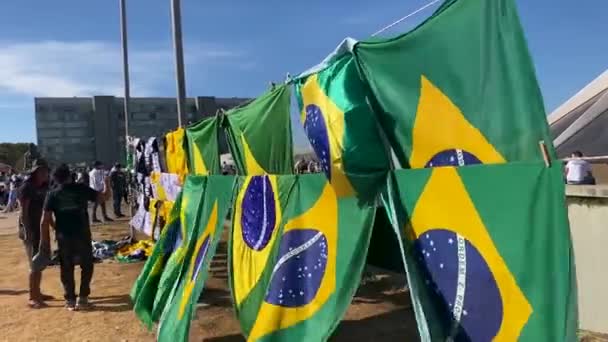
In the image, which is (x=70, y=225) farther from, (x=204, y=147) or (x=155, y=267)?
(x=204, y=147)

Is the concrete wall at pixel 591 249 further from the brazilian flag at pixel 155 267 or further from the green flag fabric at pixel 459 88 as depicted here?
the brazilian flag at pixel 155 267

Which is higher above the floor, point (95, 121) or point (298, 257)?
point (95, 121)

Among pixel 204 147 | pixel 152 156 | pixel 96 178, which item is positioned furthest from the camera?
pixel 96 178

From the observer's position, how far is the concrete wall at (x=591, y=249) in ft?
17.0

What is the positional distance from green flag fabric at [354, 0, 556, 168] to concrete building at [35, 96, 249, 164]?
59.3 ft

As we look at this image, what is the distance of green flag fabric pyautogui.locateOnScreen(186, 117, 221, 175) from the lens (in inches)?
263

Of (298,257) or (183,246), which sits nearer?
(298,257)

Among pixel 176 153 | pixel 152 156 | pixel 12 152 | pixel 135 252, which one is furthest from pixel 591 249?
pixel 12 152

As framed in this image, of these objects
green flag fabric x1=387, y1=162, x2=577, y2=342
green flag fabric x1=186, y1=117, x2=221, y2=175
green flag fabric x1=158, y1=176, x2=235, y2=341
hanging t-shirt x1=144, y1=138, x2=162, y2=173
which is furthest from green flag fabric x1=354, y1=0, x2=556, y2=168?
hanging t-shirt x1=144, y1=138, x2=162, y2=173

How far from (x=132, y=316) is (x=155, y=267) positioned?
0.93 m

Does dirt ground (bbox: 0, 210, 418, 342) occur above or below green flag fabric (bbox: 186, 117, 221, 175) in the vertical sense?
below

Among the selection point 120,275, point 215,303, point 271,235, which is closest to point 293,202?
point 271,235

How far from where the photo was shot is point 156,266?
22.4ft

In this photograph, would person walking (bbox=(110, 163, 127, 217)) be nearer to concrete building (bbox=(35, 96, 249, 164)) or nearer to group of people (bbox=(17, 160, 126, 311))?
concrete building (bbox=(35, 96, 249, 164))
